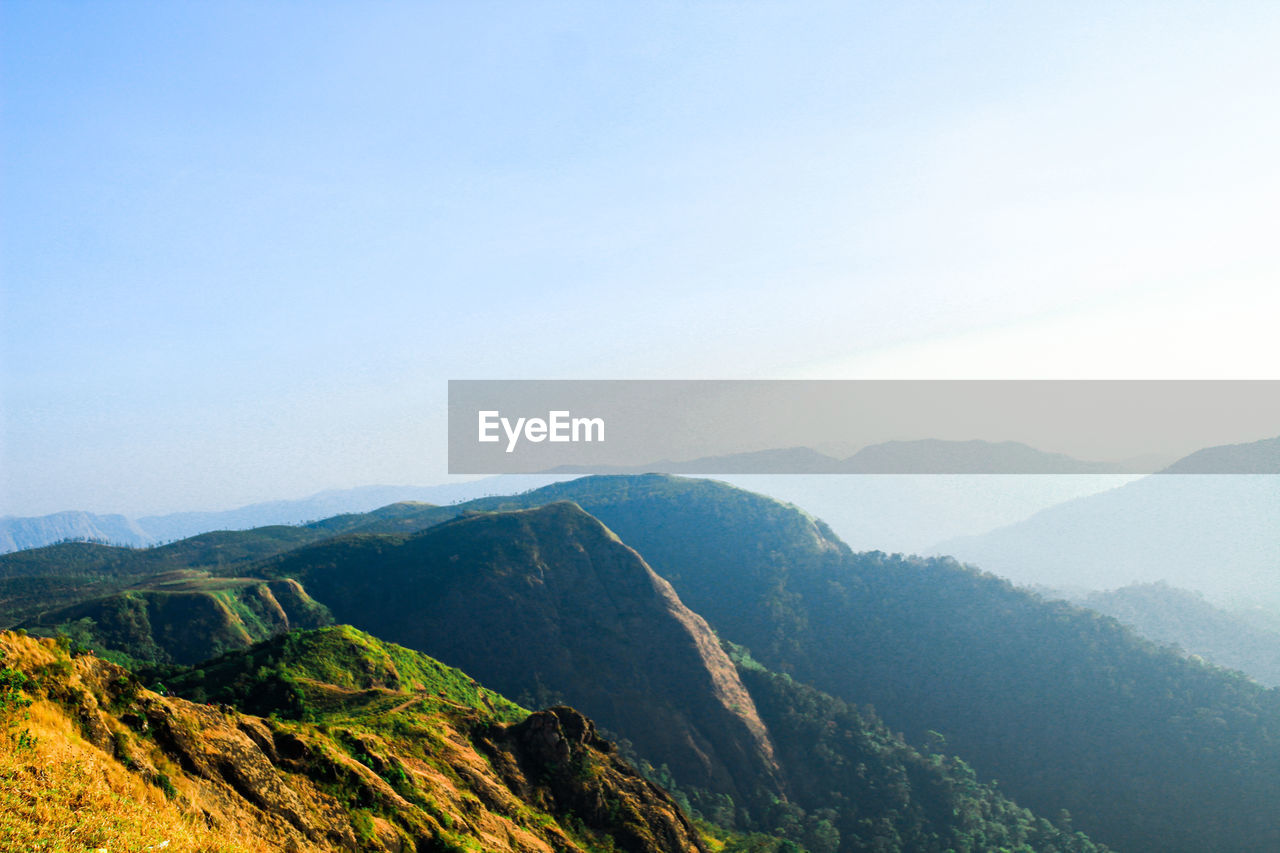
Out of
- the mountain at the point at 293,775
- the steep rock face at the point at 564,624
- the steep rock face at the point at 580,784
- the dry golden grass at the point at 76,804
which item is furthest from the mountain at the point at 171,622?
the dry golden grass at the point at 76,804

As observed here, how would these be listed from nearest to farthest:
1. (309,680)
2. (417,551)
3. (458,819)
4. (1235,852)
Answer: (458,819)
(309,680)
(1235,852)
(417,551)

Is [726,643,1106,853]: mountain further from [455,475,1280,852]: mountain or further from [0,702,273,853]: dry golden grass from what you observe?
[0,702,273,853]: dry golden grass

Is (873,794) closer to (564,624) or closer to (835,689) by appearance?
(835,689)

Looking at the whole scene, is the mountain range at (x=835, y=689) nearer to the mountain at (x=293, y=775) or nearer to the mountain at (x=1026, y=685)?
the mountain at (x=1026, y=685)

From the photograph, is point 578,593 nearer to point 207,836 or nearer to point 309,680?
point 309,680

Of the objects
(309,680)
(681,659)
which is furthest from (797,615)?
(309,680)

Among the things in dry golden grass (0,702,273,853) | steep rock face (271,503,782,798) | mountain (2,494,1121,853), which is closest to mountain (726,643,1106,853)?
mountain (2,494,1121,853)
